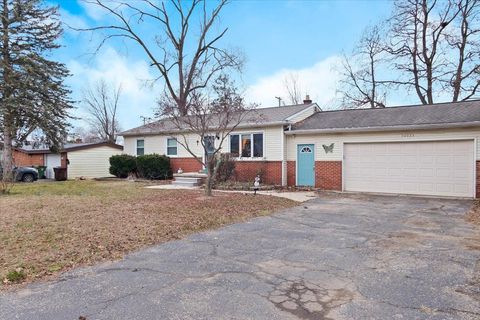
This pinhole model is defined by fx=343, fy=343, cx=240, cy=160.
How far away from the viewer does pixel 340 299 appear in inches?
138

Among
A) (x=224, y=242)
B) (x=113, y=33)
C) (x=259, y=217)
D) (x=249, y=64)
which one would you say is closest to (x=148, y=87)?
(x=113, y=33)

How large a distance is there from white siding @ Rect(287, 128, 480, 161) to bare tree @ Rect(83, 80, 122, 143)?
29720mm

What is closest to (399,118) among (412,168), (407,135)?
(407,135)

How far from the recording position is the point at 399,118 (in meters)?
13.4

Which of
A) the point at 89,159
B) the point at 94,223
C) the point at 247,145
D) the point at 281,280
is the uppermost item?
the point at 247,145

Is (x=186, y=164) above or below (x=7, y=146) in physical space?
below

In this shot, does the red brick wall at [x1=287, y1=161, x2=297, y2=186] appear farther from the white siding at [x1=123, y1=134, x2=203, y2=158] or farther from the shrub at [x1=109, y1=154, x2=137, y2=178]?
the shrub at [x1=109, y1=154, x2=137, y2=178]

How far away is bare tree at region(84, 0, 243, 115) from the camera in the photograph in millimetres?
27328

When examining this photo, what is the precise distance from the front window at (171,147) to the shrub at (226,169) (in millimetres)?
4257

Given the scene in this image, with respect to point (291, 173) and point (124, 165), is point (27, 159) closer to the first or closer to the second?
point (124, 165)

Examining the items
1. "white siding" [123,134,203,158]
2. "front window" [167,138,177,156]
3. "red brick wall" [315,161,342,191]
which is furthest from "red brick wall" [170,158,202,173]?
"red brick wall" [315,161,342,191]

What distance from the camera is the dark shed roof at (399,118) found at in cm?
1185

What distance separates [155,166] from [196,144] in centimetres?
263

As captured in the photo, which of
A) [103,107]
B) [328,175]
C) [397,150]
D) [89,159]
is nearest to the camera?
[397,150]
